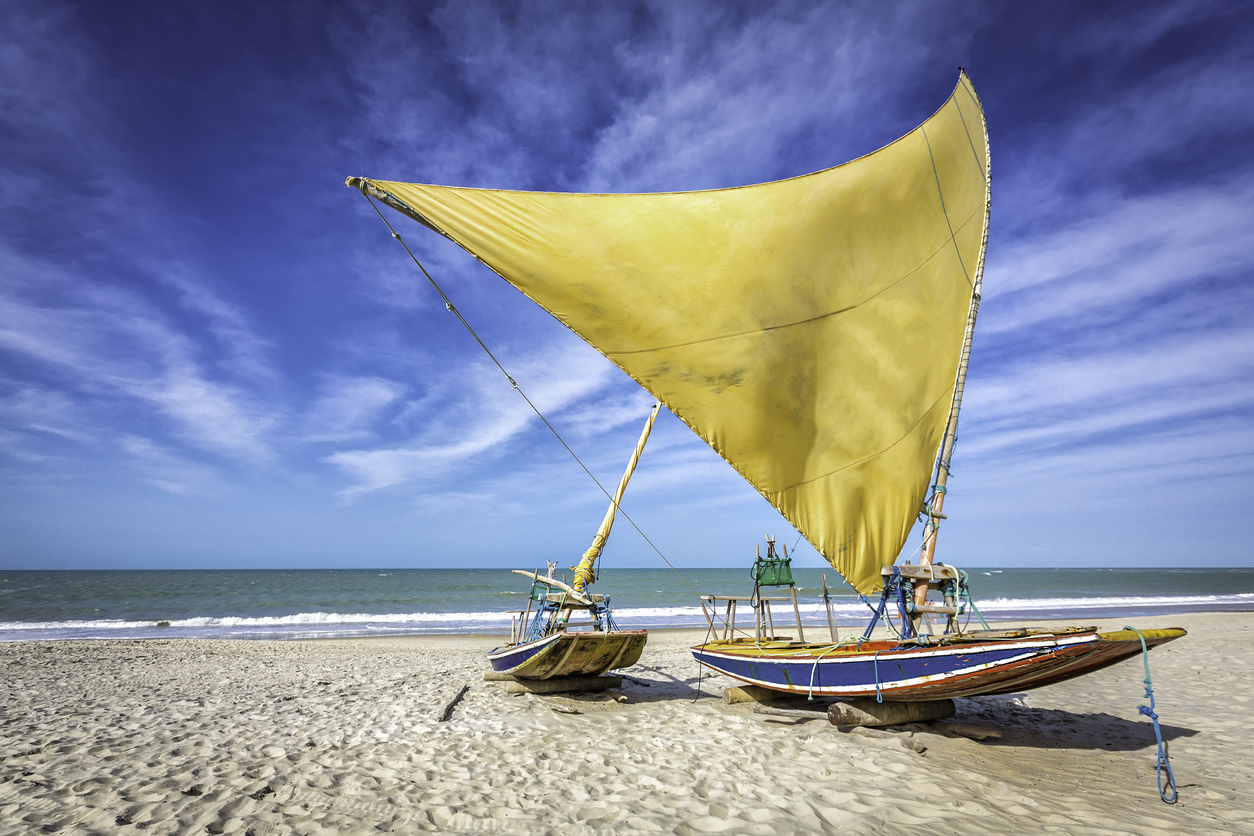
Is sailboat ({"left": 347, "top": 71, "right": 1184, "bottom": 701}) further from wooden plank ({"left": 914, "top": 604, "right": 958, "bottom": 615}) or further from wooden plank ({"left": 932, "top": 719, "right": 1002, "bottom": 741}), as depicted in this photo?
wooden plank ({"left": 932, "top": 719, "right": 1002, "bottom": 741})

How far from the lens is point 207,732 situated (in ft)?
22.7

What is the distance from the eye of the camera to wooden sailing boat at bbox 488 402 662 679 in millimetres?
8852

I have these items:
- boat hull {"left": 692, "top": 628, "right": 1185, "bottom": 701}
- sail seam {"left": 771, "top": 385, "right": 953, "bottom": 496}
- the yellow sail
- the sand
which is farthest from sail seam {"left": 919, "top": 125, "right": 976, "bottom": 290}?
the sand

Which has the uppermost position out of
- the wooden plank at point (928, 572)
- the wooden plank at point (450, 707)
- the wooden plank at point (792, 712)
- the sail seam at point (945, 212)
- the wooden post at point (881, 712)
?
the sail seam at point (945, 212)

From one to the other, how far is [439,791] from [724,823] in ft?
8.15

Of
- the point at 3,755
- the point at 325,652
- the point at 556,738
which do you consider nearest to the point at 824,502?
the point at 556,738

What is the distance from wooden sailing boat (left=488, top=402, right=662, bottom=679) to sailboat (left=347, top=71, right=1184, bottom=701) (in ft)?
6.78

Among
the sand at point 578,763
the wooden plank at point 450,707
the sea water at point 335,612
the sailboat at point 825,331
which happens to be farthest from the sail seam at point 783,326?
the sea water at point 335,612

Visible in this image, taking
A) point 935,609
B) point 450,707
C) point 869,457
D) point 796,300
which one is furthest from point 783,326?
point 450,707

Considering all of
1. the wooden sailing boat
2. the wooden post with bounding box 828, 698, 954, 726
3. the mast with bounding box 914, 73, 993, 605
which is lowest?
the wooden post with bounding box 828, 698, 954, 726

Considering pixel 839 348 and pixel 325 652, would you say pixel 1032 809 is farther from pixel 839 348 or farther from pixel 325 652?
pixel 325 652

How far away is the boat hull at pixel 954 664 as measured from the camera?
553cm

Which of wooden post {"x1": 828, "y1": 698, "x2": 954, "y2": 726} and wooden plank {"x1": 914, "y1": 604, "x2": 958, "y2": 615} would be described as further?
wooden post {"x1": 828, "y1": 698, "x2": 954, "y2": 726}

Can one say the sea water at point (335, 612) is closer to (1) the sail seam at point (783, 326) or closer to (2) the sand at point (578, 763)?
(2) the sand at point (578, 763)
